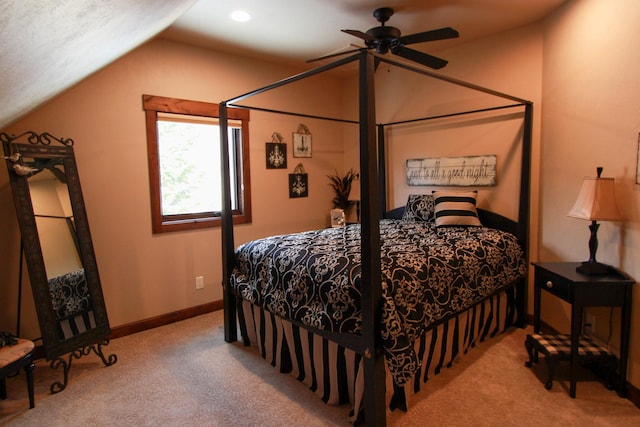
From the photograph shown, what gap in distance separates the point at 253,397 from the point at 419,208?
7.69 ft

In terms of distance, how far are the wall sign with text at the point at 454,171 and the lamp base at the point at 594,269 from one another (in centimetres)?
127

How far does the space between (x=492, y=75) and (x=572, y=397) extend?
263cm

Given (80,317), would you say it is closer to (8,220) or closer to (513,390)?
(8,220)

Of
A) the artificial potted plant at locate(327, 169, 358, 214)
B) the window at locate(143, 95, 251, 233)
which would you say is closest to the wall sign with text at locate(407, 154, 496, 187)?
the artificial potted plant at locate(327, 169, 358, 214)

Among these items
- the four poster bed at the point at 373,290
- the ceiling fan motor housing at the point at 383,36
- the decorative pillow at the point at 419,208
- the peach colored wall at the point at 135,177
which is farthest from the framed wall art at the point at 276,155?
the ceiling fan motor housing at the point at 383,36

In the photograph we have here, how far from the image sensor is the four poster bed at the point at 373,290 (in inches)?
70.0

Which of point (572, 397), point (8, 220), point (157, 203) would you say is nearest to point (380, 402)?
point (572, 397)

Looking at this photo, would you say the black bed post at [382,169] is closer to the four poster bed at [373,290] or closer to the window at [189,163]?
the four poster bed at [373,290]

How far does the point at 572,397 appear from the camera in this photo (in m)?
2.12

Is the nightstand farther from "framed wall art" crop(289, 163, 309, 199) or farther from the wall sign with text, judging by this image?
"framed wall art" crop(289, 163, 309, 199)

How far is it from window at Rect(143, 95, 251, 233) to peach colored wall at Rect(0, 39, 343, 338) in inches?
3.1

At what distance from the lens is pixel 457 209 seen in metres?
3.28

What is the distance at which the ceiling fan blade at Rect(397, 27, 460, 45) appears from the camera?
2.38m

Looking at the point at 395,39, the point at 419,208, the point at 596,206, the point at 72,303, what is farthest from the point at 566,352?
the point at 72,303
